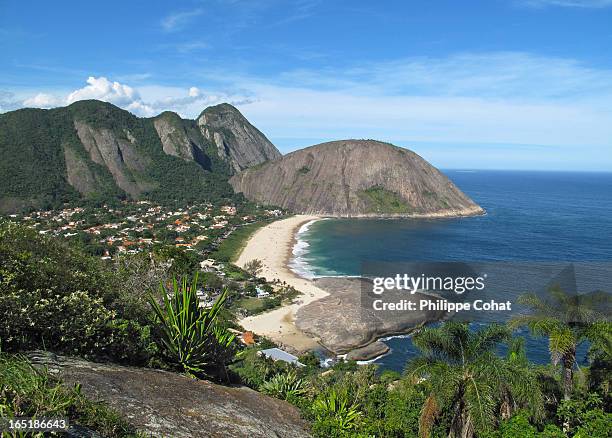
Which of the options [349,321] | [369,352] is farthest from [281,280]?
[369,352]

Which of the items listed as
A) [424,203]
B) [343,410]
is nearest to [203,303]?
A: [343,410]

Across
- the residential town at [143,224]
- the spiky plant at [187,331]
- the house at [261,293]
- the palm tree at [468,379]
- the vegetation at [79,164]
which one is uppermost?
the vegetation at [79,164]

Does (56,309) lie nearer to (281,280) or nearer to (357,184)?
(281,280)

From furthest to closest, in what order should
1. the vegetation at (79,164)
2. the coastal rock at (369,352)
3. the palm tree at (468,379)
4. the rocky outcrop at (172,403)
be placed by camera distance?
the vegetation at (79,164) < the coastal rock at (369,352) < the palm tree at (468,379) < the rocky outcrop at (172,403)

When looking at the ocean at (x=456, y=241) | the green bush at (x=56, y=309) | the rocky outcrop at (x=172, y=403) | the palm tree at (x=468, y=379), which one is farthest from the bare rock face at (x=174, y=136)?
the rocky outcrop at (x=172, y=403)

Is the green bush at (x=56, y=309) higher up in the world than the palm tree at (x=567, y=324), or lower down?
higher up

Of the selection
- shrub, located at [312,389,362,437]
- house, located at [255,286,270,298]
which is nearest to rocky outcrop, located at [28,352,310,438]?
shrub, located at [312,389,362,437]

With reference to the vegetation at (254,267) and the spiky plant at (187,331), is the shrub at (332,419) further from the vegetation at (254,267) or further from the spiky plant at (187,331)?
the vegetation at (254,267)
